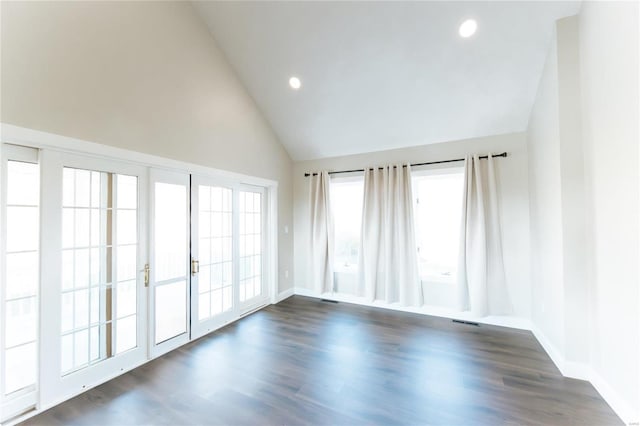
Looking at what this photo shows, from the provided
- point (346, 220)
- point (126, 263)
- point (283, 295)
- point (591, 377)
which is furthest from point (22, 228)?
point (591, 377)

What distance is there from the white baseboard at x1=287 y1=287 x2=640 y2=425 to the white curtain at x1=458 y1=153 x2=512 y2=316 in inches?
6.7

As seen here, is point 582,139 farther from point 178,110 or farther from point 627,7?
point 178,110

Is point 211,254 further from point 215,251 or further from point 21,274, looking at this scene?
point 21,274

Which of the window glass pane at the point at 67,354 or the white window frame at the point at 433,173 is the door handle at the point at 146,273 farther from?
the white window frame at the point at 433,173

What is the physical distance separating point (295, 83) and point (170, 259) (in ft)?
9.36

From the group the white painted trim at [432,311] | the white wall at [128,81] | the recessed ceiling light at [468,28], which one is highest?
the recessed ceiling light at [468,28]

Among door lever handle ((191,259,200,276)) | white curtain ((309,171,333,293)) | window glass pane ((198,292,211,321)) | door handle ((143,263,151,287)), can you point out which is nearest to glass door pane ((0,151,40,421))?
door handle ((143,263,151,287))

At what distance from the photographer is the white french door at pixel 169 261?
9.57ft

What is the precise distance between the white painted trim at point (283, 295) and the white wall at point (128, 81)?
7.43 ft

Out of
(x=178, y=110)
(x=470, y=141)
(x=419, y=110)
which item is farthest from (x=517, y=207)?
(x=178, y=110)

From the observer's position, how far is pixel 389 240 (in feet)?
14.1

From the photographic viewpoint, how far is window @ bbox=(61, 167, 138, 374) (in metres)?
2.30

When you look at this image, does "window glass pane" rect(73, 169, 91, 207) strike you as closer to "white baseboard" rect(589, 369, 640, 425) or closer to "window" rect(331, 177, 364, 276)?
"window" rect(331, 177, 364, 276)

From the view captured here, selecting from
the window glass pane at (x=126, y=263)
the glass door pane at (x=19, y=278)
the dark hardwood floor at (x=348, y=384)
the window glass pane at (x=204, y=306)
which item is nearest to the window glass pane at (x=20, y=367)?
the glass door pane at (x=19, y=278)
